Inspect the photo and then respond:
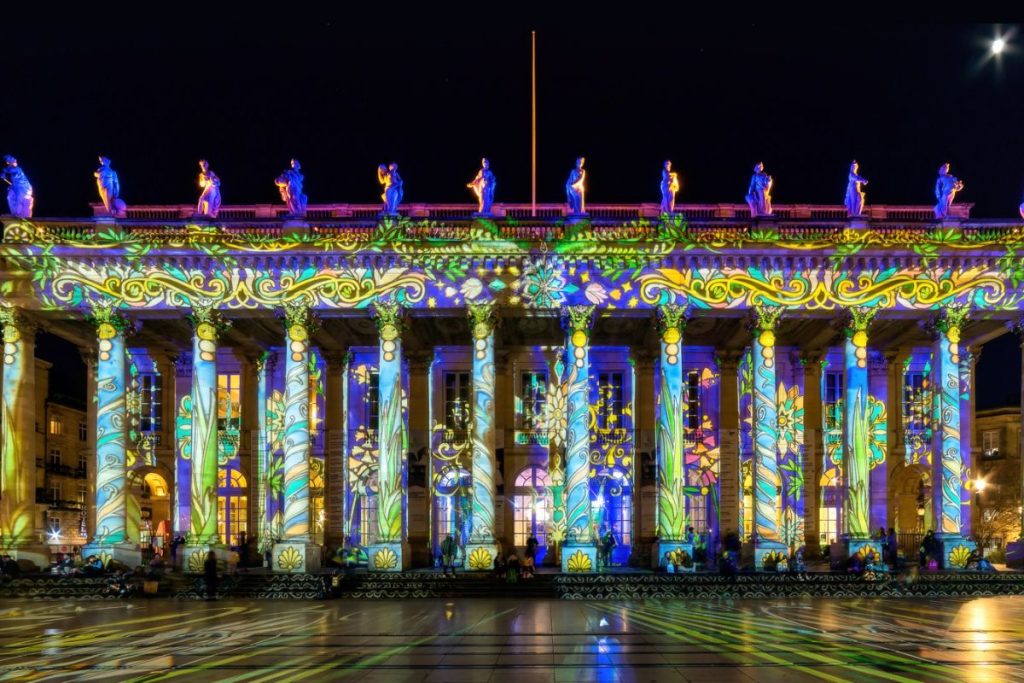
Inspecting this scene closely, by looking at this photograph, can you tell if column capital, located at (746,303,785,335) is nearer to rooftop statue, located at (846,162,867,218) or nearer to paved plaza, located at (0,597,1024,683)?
rooftop statue, located at (846,162,867,218)

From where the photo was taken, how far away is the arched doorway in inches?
1694

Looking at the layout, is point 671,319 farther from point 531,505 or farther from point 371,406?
point 371,406

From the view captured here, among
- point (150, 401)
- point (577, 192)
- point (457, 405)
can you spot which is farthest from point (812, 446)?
point (150, 401)

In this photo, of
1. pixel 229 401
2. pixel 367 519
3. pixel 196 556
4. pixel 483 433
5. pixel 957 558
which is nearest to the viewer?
pixel 957 558

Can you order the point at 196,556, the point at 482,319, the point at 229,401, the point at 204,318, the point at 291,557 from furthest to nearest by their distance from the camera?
1. the point at 229,401
2. the point at 204,318
3. the point at 482,319
4. the point at 196,556
5. the point at 291,557

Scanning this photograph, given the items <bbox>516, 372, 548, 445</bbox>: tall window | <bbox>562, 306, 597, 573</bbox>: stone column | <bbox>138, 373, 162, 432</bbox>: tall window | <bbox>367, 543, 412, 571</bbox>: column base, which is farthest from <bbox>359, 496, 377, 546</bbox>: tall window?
<bbox>562, 306, 597, 573</bbox>: stone column

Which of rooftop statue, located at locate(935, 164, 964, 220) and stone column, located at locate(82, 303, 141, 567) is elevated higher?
rooftop statue, located at locate(935, 164, 964, 220)

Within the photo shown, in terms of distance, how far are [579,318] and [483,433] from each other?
4.93 meters

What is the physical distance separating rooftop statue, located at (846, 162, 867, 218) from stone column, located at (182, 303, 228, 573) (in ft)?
70.6

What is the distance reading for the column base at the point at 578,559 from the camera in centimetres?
3450

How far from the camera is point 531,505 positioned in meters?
43.3

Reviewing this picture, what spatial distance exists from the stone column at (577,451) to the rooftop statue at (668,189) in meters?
4.20

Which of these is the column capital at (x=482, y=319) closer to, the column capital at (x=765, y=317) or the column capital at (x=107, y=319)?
the column capital at (x=765, y=317)

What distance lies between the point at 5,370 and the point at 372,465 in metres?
14.0
